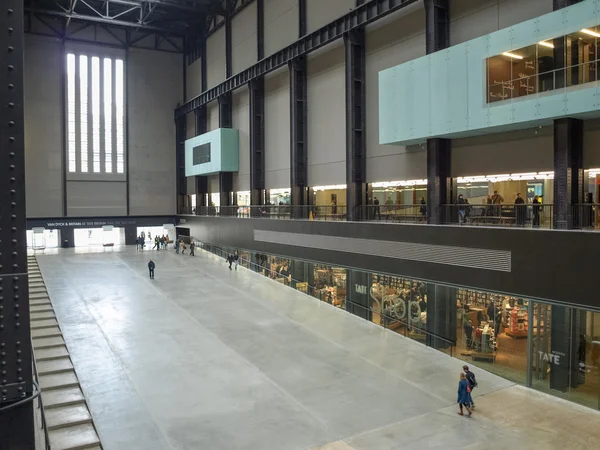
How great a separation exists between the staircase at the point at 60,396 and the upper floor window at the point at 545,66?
1695 cm

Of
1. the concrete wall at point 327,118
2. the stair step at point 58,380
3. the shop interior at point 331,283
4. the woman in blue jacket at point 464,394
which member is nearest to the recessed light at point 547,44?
the woman in blue jacket at point 464,394

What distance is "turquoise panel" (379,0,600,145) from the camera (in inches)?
613

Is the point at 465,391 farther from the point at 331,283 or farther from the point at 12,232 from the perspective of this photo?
the point at 331,283

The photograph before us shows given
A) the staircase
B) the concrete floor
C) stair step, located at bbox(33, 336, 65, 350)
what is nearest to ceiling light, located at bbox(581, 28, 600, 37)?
the concrete floor

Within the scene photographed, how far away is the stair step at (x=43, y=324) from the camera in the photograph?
19391 mm

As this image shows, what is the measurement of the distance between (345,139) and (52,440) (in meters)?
23.1

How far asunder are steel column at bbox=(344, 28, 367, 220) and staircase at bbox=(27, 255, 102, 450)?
16.4m

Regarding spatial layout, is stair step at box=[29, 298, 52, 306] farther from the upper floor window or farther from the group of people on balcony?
the upper floor window

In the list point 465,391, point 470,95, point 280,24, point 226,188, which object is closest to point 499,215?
point 470,95

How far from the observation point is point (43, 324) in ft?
64.6

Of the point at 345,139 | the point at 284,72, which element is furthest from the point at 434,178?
the point at 284,72

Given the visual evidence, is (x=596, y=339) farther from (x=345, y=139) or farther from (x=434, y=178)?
(x=345, y=139)

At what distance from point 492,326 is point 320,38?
67.5 feet

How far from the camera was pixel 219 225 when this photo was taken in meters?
44.7
